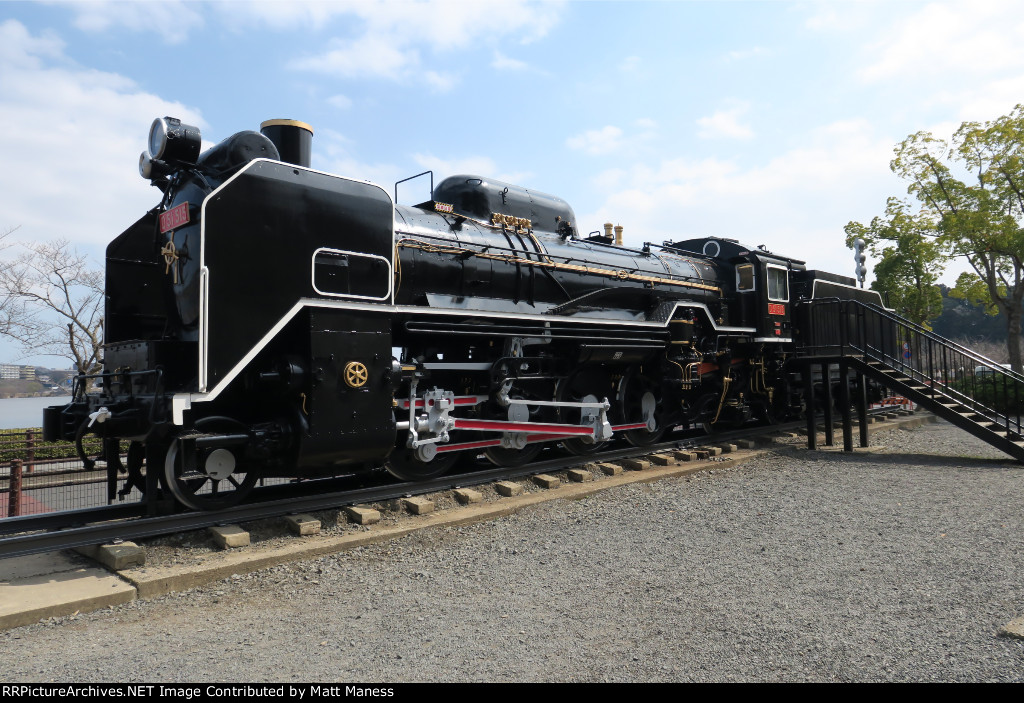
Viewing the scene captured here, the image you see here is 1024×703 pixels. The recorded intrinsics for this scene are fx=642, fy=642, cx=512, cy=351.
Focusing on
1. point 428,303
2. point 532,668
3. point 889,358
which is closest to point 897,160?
point 889,358

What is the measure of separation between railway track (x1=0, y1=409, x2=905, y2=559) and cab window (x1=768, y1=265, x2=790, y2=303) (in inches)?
229

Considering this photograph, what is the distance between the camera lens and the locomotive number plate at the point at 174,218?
5294 mm

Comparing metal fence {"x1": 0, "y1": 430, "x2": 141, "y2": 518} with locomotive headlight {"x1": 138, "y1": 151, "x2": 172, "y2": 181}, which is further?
metal fence {"x1": 0, "y1": 430, "x2": 141, "y2": 518}

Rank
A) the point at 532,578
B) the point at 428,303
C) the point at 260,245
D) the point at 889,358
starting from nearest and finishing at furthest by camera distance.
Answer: the point at 532,578 → the point at 260,245 → the point at 428,303 → the point at 889,358

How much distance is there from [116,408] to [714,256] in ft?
32.9

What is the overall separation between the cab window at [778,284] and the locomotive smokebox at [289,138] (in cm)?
853

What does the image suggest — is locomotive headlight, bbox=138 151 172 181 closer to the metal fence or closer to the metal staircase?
the metal fence

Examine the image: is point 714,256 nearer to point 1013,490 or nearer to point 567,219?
point 567,219

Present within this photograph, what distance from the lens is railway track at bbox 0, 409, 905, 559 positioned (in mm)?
5016

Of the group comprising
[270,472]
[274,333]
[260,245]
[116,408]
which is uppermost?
[260,245]

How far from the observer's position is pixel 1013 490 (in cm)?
705

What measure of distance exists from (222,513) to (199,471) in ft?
1.43
